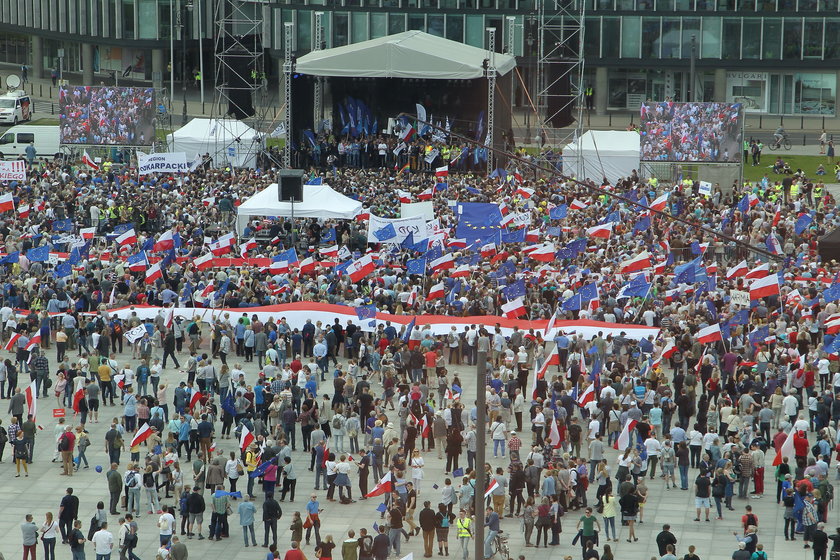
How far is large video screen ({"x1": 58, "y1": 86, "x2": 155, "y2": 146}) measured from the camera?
57094 mm

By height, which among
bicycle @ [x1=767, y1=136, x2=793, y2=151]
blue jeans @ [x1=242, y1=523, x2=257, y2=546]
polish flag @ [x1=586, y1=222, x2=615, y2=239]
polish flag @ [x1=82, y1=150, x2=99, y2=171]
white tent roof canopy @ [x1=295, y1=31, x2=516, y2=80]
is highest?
white tent roof canopy @ [x1=295, y1=31, x2=516, y2=80]

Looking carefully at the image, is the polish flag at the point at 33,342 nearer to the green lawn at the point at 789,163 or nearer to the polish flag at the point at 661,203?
the polish flag at the point at 661,203

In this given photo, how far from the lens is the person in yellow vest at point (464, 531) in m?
24.2

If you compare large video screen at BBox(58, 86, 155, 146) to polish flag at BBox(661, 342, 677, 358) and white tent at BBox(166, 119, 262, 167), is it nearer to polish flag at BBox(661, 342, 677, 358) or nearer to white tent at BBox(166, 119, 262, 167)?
white tent at BBox(166, 119, 262, 167)

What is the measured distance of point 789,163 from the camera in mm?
64625

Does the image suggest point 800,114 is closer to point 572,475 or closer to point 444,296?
point 444,296

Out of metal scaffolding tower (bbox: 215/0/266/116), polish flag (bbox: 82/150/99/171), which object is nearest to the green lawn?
metal scaffolding tower (bbox: 215/0/266/116)

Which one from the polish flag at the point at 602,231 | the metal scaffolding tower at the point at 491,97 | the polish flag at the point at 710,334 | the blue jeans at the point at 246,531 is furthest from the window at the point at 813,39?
the blue jeans at the point at 246,531

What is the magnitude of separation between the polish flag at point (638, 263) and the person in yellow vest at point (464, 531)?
14684 millimetres

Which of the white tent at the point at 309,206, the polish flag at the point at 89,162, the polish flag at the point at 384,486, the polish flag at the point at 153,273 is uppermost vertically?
the polish flag at the point at 89,162

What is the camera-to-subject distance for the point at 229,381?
102 ft

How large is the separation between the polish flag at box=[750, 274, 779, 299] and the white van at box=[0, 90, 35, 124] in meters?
49.8

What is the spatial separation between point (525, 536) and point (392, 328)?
389 inches

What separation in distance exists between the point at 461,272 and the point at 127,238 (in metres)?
9.90
